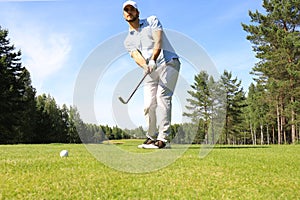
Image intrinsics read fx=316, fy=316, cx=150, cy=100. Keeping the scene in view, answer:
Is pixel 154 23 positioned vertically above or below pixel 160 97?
above

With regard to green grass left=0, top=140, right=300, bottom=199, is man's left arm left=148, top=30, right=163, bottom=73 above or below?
above

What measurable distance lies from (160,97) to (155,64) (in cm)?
66

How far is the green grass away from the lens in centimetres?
284

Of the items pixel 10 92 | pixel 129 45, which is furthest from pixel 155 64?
pixel 10 92

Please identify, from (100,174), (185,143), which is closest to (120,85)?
(185,143)

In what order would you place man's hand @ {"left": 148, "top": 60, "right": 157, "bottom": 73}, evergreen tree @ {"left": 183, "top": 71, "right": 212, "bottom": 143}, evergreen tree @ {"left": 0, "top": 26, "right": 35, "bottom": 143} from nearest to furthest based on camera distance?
man's hand @ {"left": 148, "top": 60, "right": 157, "bottom": 73}, evergreen tree @ {"left": 183, "top": 71, "right": 212, "bottom": 143}, evergreen tree @ {"left": 0, "top": 26, "right": 35, "bottom": 143}

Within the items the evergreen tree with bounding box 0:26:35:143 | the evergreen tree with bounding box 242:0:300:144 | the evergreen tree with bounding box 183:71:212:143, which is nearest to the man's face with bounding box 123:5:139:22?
the evergreen tree with bounding box 183:71:212:143

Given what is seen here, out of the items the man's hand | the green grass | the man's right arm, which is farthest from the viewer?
the man's right arm

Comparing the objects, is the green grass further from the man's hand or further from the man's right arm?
the man's right arm

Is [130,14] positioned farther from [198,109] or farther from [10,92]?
[10,92]

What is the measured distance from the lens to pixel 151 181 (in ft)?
10.8

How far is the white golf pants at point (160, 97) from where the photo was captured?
6102mm

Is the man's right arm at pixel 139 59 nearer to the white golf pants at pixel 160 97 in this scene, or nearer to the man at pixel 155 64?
the man at pixel 155 64

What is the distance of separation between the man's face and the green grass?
3.03 meters
